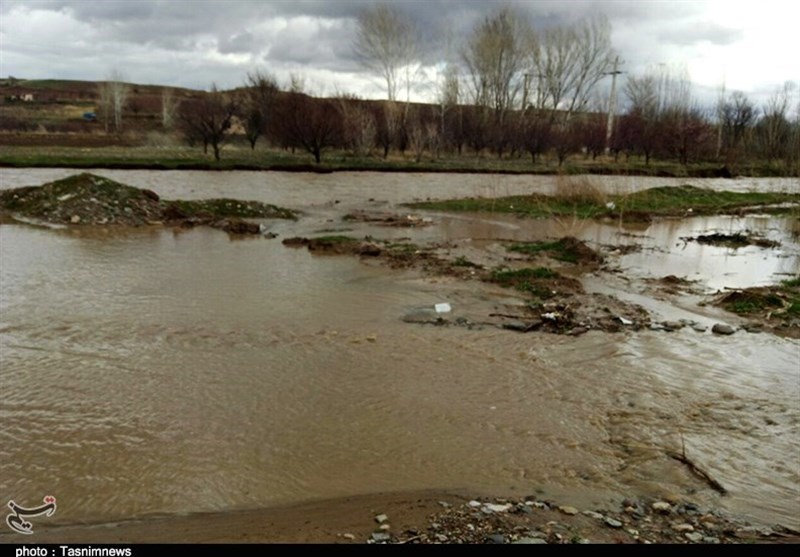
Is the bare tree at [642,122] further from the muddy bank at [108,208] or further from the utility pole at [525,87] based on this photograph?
the muddy bank at [108,208]

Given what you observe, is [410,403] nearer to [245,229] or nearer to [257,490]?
[257,490]

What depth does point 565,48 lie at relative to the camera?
2344 inches

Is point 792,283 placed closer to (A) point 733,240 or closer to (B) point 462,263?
(A) point 733,240

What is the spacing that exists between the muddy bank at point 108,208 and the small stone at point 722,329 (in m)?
10.6

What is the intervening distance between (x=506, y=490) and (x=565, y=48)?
62976mm

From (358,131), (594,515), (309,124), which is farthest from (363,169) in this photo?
(594,515)

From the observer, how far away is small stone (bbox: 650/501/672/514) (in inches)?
147

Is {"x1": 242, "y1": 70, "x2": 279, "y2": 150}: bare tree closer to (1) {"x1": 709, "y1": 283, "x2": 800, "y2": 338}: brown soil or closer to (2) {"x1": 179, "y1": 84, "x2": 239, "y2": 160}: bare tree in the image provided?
(2) {"x1": 179, "y1": 84, "x2": 239, "y2": 160}: bare tree

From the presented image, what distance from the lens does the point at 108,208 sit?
1549 centimetres

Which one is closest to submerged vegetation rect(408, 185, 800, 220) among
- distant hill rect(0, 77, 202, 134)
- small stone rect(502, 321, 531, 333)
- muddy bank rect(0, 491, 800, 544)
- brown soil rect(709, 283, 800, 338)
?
brown soil rect(709, 283, 800, 338)

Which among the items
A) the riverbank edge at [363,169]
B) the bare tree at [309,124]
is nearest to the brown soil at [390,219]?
the riverbank edge at [363,169]

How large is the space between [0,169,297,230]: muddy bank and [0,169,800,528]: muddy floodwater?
4.45 meters

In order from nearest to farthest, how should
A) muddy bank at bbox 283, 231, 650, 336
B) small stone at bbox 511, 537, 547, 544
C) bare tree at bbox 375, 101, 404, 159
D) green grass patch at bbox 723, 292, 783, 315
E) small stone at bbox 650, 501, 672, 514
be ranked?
small stone at bbox 511, 537, 547, 544 < small stone at bbox 650, 501, 672, 514 < muddy bank at bbox 283, 231, 650, 336 < green grass patch at bbox 723, 292, 783, 315 < bare tree at bbox 375, 101, 404, 159

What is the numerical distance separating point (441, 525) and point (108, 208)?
48.6 ft
